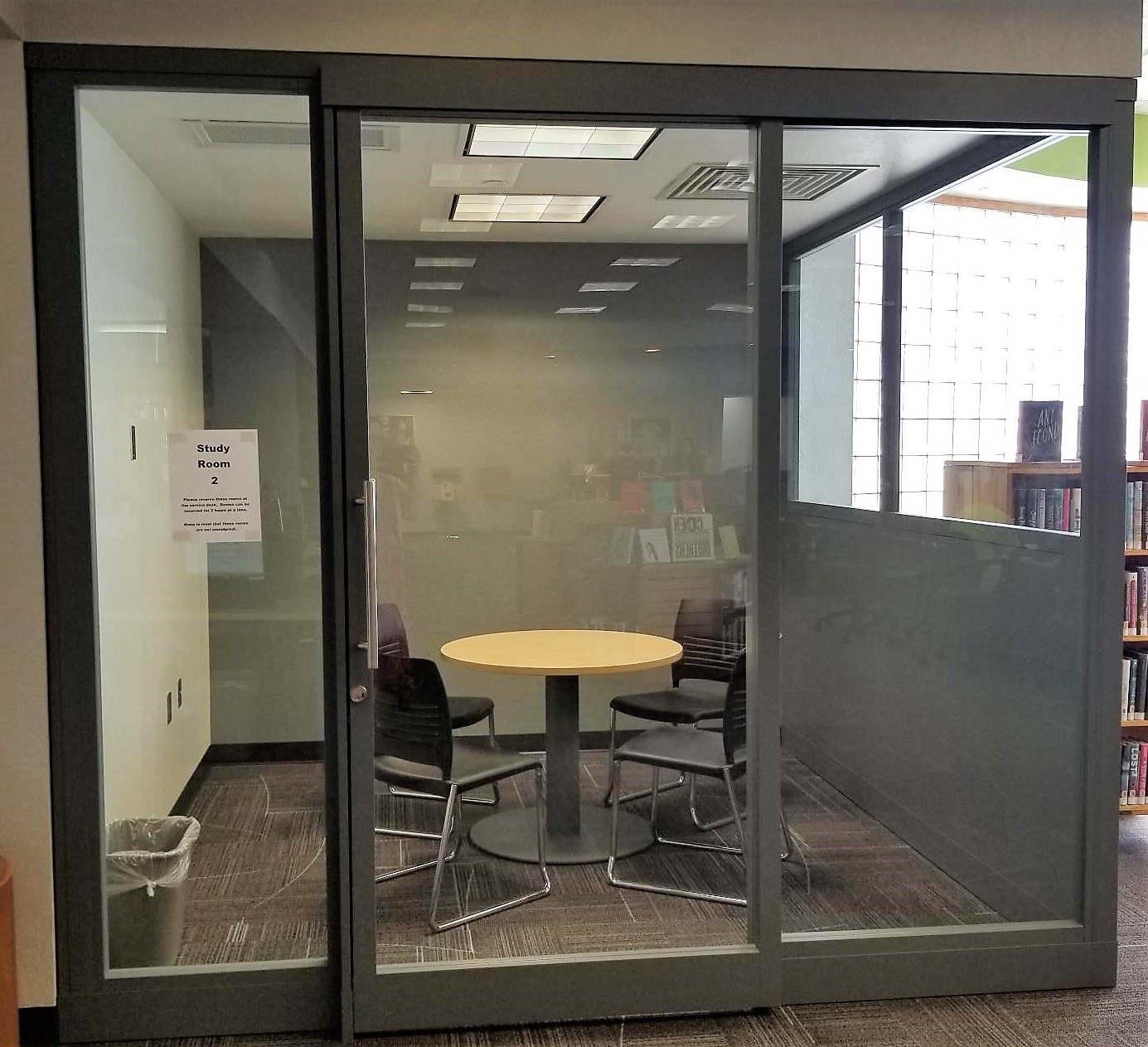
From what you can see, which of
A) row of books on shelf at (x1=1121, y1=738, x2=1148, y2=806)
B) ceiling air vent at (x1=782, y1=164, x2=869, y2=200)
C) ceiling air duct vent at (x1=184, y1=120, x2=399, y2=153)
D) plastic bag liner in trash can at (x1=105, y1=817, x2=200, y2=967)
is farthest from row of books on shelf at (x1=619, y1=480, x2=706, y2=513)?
row of books on shelf at (x1=1121, y1=738, x2=1148, y2=806)

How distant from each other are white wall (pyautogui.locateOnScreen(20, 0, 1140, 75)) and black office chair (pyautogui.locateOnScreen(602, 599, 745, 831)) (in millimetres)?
1442

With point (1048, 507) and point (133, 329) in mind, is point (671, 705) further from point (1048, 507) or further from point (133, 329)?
point (133, 329)

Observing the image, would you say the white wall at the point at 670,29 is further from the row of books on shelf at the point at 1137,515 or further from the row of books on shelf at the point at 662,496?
the row of books on shelf at the point at 1137,515

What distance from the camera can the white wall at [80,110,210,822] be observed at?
8.96ft

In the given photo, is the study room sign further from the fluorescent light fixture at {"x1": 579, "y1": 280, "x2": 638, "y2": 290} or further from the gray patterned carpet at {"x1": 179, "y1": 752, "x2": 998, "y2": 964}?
the fluorescent light fixture at {"x1": 579, "y1": 280, "x2": 638, "y2": 290}

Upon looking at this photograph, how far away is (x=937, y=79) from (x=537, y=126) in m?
1.08

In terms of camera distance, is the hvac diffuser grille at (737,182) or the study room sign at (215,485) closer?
the study room sign at (215,485)

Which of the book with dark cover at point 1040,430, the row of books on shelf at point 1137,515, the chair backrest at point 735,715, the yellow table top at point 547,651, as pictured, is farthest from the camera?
the row of books on shelf at point 1137,515

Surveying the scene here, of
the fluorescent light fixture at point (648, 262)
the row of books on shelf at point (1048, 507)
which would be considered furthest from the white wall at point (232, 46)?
the row of books on shelf at point (1048, 507)

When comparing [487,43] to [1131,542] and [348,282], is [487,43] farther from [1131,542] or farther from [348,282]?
[1131,542]

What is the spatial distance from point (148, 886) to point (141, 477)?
1060 mm

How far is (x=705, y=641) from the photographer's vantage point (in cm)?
295

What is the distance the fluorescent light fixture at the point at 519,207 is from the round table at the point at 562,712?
1064mm

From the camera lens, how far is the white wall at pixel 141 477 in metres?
2.73
